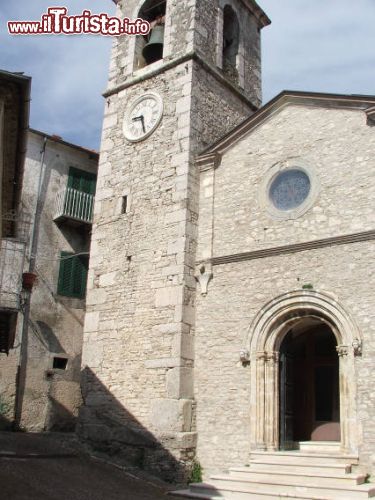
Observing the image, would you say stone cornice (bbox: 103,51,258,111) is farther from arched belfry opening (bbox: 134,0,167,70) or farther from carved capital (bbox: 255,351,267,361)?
carved capital (bbox: 255,351,267,361)

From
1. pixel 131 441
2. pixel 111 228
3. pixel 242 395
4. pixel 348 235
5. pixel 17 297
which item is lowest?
pixel 131 441

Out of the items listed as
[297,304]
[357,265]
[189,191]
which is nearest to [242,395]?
[297,304]

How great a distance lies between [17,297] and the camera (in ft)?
34.1

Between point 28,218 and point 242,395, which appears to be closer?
point 242,395

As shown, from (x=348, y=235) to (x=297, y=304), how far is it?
1.43 metres

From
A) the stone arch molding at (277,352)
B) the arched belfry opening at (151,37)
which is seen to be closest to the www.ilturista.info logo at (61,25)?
the arched belfry opening at (151,37)

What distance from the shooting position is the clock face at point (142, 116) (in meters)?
12.9

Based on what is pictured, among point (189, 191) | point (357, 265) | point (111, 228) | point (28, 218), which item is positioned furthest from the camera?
point (28, 218)

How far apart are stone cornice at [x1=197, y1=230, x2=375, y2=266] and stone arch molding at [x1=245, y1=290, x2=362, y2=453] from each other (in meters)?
0.79

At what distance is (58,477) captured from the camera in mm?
8844

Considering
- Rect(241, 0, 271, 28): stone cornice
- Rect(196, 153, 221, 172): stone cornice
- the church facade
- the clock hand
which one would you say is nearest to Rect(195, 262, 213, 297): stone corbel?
the church facade

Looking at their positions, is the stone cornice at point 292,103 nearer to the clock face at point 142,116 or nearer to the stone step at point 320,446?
the clock face at point 142,116

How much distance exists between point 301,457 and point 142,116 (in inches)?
312

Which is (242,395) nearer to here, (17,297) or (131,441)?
(131,441)
